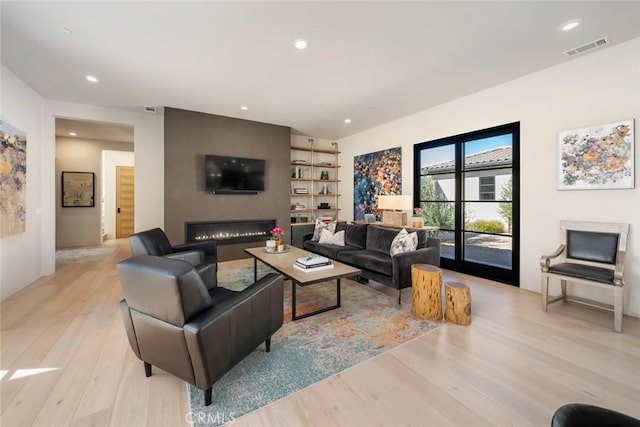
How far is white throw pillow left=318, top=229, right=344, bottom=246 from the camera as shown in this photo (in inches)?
184

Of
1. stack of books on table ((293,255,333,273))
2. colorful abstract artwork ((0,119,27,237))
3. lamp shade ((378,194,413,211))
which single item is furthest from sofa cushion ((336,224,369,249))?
colorful abstract artwork ((0,119,27,237))

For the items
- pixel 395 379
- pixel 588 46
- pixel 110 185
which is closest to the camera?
pixel 395 379

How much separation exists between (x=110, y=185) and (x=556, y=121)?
1070 centimetres

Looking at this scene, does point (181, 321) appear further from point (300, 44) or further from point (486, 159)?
point (486, 159)

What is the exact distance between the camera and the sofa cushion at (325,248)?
4218 millimetres

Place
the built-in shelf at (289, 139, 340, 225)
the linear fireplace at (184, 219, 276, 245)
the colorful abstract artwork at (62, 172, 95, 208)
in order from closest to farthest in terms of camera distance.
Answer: the linear fireplace at (184, 219, 276, 245) < the built-in shelf at (289, 139, 340, 225) < the colorful abstract artwork at (62, 172, 95, 208)

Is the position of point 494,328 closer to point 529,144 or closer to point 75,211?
point 529,144

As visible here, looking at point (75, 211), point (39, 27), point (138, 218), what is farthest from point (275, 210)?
point (75, 211)

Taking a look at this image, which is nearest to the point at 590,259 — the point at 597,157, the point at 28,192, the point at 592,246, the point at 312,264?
the point at 592,246

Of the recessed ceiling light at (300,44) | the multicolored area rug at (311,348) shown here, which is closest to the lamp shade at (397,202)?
the multicolored area rug at (311,348)

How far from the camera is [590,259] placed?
2943mm

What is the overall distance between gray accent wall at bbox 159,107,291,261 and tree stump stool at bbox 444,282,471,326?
12.9 ft

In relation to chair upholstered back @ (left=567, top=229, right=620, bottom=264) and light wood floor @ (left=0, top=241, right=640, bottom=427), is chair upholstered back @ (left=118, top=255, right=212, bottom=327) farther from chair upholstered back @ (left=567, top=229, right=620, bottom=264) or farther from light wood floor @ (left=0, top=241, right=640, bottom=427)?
chair upholstered back @ (left=567, top=229, right=620, bottom=264)

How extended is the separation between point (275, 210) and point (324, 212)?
Result: 163cm
